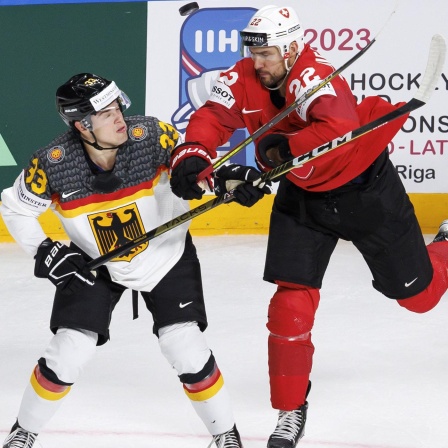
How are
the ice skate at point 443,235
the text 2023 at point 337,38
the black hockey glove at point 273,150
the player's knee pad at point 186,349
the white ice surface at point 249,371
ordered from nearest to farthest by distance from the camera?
the player's knee pad at point 186,349, the black hockey glove at point 273,150, the white ice surface at point 249,371, the ice skate at point 443,235, the text 2023 at point 337,38

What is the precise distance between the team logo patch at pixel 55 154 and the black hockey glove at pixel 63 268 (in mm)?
234

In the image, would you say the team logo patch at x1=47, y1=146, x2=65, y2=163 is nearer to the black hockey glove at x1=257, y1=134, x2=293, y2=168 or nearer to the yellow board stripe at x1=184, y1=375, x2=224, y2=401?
the black hockey glove at x1=257, y1=134, x2=293, y2=168

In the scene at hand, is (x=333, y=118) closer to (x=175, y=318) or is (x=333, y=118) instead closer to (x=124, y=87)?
(x=175, y=318)

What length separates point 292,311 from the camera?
342cm

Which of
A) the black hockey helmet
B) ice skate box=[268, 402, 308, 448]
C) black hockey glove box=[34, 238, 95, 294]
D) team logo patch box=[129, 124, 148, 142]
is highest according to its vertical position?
the black hockey helmet

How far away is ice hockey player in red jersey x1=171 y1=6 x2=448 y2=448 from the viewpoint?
10.7 feet

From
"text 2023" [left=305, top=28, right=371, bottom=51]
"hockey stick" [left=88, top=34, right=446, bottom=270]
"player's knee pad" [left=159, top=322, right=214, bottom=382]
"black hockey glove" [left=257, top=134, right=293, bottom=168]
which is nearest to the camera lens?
"hockey stick" [left=88, top=34, right=446, bottom=270]

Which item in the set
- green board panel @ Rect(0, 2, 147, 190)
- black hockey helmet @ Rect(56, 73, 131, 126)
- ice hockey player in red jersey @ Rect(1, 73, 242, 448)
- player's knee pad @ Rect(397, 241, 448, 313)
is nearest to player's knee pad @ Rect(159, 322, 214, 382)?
ice hockey player in red jersey @ Rect(1, 73, 242, 448)

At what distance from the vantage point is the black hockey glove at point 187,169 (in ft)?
10.4

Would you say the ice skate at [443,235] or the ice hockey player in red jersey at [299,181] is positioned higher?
the ice hockey player in red jersey at [299,181]

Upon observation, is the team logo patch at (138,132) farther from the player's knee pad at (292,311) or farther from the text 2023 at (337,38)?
the text 2023 at (337,38)

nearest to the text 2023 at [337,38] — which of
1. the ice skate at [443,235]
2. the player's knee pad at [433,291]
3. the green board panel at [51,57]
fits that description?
the green board panel at [51,57]

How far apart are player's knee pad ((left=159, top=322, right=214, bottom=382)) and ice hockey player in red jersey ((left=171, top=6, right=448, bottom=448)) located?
29 cm

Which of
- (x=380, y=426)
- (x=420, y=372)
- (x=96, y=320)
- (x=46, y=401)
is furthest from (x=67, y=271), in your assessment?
(x=420, y=372)
